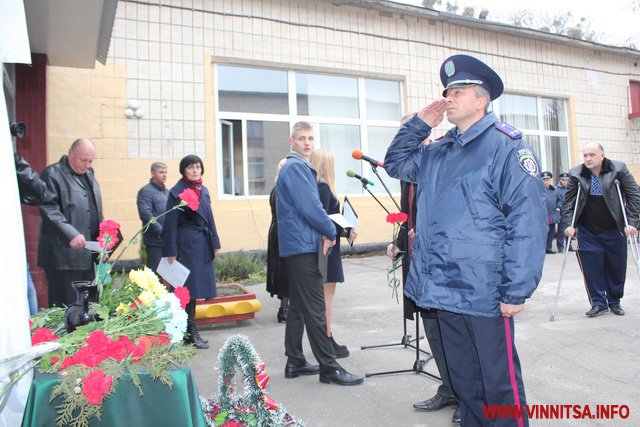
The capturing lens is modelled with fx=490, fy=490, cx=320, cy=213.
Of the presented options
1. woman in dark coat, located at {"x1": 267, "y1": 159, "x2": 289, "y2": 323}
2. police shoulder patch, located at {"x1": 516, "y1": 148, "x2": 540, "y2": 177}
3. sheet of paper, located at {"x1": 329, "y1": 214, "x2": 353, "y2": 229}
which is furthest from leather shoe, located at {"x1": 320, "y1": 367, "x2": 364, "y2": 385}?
police shoulder patch, located at {"x1": 516, "y1": 148, "x2": 540, "y2": 177}

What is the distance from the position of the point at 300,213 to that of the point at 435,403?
1.64 metres

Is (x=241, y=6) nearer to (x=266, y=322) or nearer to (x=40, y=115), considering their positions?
(x=40, y=115)

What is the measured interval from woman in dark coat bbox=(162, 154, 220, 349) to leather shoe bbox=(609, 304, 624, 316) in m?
A: 4.47

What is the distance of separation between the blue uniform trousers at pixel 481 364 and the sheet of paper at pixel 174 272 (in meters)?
2.71

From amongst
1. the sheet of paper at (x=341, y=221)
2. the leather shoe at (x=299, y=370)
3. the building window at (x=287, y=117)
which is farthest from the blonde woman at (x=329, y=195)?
the building window at (x=287, y=117)

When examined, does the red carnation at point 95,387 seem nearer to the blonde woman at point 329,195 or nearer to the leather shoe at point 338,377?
the leather shoe at point 338,377

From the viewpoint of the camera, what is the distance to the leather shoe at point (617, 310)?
552cm

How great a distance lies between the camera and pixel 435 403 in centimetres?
322

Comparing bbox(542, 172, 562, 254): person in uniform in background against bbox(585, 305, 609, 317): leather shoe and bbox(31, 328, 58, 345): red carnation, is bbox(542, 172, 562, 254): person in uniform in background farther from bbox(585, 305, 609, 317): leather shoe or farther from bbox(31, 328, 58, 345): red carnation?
bbox(31, 328, 58, 345): red carnation

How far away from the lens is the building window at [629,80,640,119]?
1512 cm

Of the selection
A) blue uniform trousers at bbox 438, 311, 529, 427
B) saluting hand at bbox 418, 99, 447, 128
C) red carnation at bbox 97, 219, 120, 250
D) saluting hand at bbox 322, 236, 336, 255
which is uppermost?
saluting hand at bbox 418, 99, 447, 128

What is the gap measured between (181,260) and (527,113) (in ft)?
39.8

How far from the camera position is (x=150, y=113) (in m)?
8.93

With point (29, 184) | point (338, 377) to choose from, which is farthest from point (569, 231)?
point (29, 184)
